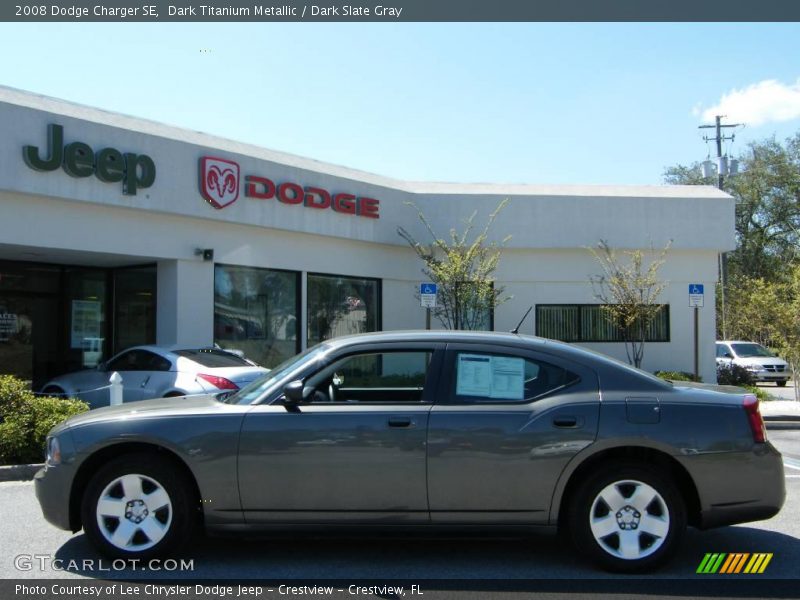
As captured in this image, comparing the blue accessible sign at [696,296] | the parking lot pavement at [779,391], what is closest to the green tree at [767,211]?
A: the parking lot pavement at [779,391]

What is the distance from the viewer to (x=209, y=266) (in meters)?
14.8

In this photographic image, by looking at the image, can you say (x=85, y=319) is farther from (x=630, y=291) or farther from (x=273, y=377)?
(x=630, y=291)

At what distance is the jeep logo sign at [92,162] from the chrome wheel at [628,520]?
10.4 m

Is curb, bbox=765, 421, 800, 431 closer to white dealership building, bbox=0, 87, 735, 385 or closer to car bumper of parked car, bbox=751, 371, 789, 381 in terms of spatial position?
white dealership building, bbox=0, 87, 735, 385

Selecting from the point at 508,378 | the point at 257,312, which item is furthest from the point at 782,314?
the point at 508,378

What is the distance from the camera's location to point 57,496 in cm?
512

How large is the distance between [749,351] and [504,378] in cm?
2415

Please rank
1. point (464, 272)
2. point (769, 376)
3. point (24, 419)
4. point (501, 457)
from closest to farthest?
point (501, 457) → point (24, 419) → point (464, 272) → point (769, 376)

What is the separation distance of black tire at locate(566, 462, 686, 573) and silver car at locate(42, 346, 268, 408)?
20.5 ft

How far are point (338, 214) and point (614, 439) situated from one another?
12.5 meters

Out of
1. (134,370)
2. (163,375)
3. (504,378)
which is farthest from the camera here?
(134,370)

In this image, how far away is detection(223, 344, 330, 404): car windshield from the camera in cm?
531

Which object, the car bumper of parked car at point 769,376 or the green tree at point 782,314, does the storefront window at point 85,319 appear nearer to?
the green tree at point 782,314

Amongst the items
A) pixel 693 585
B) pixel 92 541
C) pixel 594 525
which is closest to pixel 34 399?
pixel 92 541
